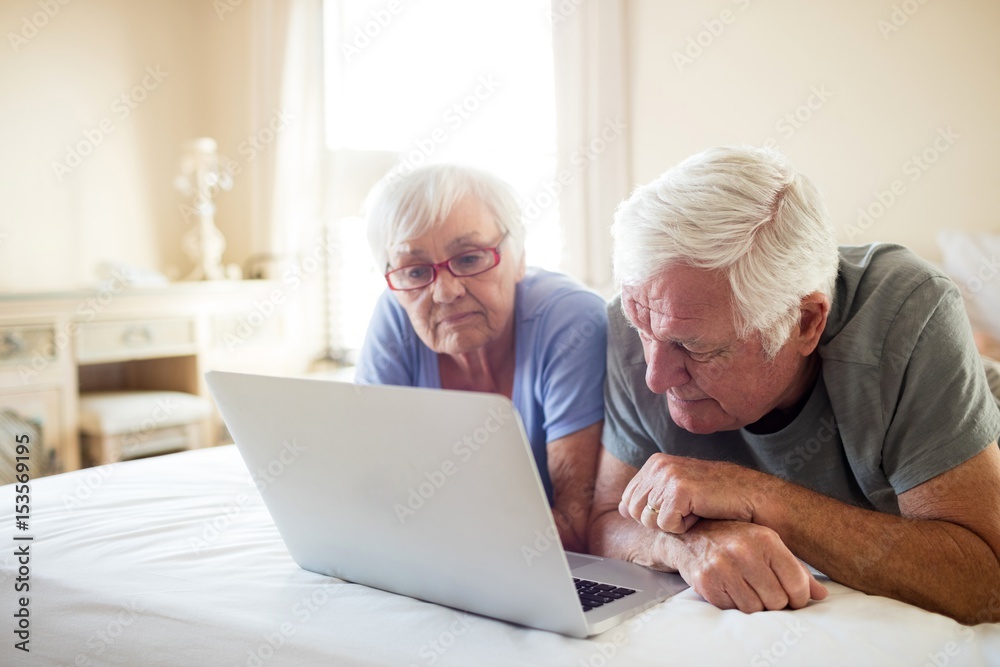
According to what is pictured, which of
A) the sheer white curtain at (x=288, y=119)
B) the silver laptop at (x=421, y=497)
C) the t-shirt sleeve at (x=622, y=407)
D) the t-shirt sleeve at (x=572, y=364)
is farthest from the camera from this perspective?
the sheer white curtain at (x=288, y=119)

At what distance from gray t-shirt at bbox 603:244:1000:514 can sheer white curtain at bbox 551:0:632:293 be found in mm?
2072

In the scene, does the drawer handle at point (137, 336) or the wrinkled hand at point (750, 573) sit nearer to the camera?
the wrinkled hand at point (750, 573)

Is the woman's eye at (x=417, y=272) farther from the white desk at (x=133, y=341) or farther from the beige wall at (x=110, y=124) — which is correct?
the beige wall at (x=110, y=124)

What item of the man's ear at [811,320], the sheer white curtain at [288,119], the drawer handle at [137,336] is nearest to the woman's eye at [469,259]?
the man's ear at [811,320]

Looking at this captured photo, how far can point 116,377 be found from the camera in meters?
3.83

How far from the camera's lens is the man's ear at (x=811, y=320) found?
1.08 meters

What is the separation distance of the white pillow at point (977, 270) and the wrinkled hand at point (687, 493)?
56.8 inches

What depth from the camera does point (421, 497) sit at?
34.4 inches

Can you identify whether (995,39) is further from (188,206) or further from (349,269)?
(188,206)

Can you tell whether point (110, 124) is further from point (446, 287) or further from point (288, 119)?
point (446, 287)

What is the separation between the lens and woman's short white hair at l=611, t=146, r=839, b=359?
40.5 inches

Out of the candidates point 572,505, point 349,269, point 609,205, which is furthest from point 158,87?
point 572,505

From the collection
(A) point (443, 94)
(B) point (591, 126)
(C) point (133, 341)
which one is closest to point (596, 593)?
(B) point (591, 126)

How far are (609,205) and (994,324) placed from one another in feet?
4.84
